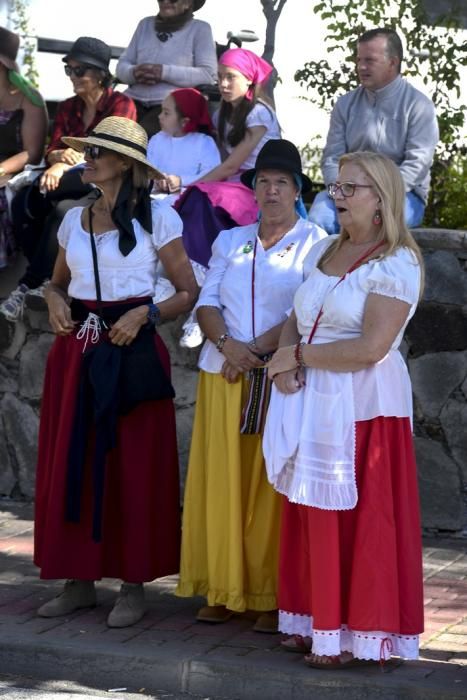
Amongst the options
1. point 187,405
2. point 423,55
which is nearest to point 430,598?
point 187,405

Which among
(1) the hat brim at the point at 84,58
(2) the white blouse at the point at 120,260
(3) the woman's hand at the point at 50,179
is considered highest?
(1) the hat brim at the point at 84,58

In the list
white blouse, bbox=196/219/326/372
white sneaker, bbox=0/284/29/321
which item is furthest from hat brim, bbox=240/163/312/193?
white sneaker, bbox=0/284/29/321

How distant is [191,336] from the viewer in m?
7.30

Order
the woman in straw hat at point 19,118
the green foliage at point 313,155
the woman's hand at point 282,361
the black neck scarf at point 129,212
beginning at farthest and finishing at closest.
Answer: the green foliage at point 313,155 < the woman in straw hat at point 19,118 < the black neck scarf at point 129,212 < the woman's hand at point 282,361

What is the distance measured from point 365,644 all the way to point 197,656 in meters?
0.73

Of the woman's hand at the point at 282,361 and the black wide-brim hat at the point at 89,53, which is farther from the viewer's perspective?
the black wide-brim hat at the point at 89,53

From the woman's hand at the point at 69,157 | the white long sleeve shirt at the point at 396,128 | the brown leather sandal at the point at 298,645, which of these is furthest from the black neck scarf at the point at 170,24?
the brown leather sandal at the point at 298,645

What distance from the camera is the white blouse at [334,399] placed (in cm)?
527

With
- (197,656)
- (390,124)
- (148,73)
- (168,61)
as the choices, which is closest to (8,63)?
(148,73)

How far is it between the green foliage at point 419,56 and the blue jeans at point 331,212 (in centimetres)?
135

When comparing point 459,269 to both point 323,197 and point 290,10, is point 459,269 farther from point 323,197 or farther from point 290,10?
point 290,10

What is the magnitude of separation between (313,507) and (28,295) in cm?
352

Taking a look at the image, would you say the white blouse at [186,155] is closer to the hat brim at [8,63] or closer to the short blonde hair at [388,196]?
the hat brim at [8,63]

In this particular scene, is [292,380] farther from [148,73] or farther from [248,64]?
[148,73]
